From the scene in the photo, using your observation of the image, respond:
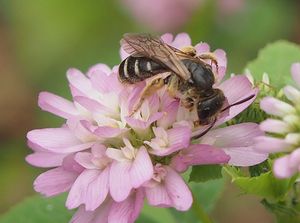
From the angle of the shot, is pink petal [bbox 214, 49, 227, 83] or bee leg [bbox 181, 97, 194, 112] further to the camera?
pink petal [bbox 214, 49, 227, 83]

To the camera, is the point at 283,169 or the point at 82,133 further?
the point at 82,133

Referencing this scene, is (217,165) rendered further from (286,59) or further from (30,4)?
(30,4)

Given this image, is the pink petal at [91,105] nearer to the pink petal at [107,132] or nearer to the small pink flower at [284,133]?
the pink petal at [107,132]

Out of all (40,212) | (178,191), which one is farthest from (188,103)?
(40,212)

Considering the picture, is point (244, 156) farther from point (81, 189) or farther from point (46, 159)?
point (46, 159)

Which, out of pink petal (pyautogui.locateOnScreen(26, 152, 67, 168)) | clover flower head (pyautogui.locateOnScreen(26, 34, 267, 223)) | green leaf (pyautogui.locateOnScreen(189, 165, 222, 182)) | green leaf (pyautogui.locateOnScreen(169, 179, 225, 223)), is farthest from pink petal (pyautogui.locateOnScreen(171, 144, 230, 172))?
green leaf (pyautogui.locateOnScreen(169, 179, 225, 223))

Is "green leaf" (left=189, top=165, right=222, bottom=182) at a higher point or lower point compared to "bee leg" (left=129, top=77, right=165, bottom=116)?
lower

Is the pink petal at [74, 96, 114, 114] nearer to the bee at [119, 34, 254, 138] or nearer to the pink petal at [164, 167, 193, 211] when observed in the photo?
the bee at [119, 34, 254, 138]
